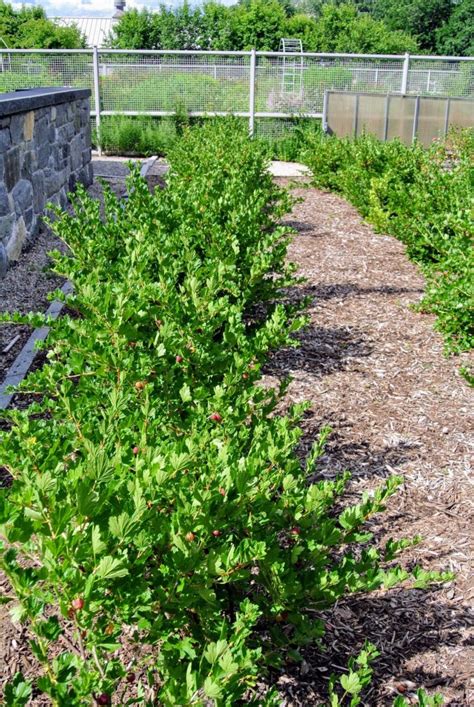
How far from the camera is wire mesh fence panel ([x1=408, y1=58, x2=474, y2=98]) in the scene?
19.5 metres

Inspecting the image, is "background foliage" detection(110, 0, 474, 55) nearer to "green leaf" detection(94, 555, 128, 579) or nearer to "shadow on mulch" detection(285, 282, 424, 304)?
"shadow on mulch" detection(285, 282, 424, 304)

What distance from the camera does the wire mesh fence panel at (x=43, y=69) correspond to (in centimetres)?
1816

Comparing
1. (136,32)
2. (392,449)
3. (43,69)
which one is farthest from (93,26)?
(392,449)

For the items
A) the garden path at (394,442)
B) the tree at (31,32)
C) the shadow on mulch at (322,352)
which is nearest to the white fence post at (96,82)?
the garden path at (394,442)

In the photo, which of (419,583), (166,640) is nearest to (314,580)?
(419,583)

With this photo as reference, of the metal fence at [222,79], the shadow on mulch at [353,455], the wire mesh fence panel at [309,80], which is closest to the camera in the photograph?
the shadow on mulch at [353,455]

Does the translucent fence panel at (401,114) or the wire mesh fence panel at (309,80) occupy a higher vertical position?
the wire mesh fence panel at (309,80)

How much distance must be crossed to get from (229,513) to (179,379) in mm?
1161

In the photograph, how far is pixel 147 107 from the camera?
18.8m

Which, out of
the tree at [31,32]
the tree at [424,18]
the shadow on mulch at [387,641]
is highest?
the tree at [424,18]

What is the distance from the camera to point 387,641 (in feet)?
8.80

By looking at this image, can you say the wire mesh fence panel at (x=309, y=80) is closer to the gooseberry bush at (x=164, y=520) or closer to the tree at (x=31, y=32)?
the gooseberry bush at (x=164, y=520)

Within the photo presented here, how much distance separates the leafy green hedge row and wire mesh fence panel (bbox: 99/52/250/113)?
620cm

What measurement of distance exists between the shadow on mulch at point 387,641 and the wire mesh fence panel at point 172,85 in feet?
56.3
